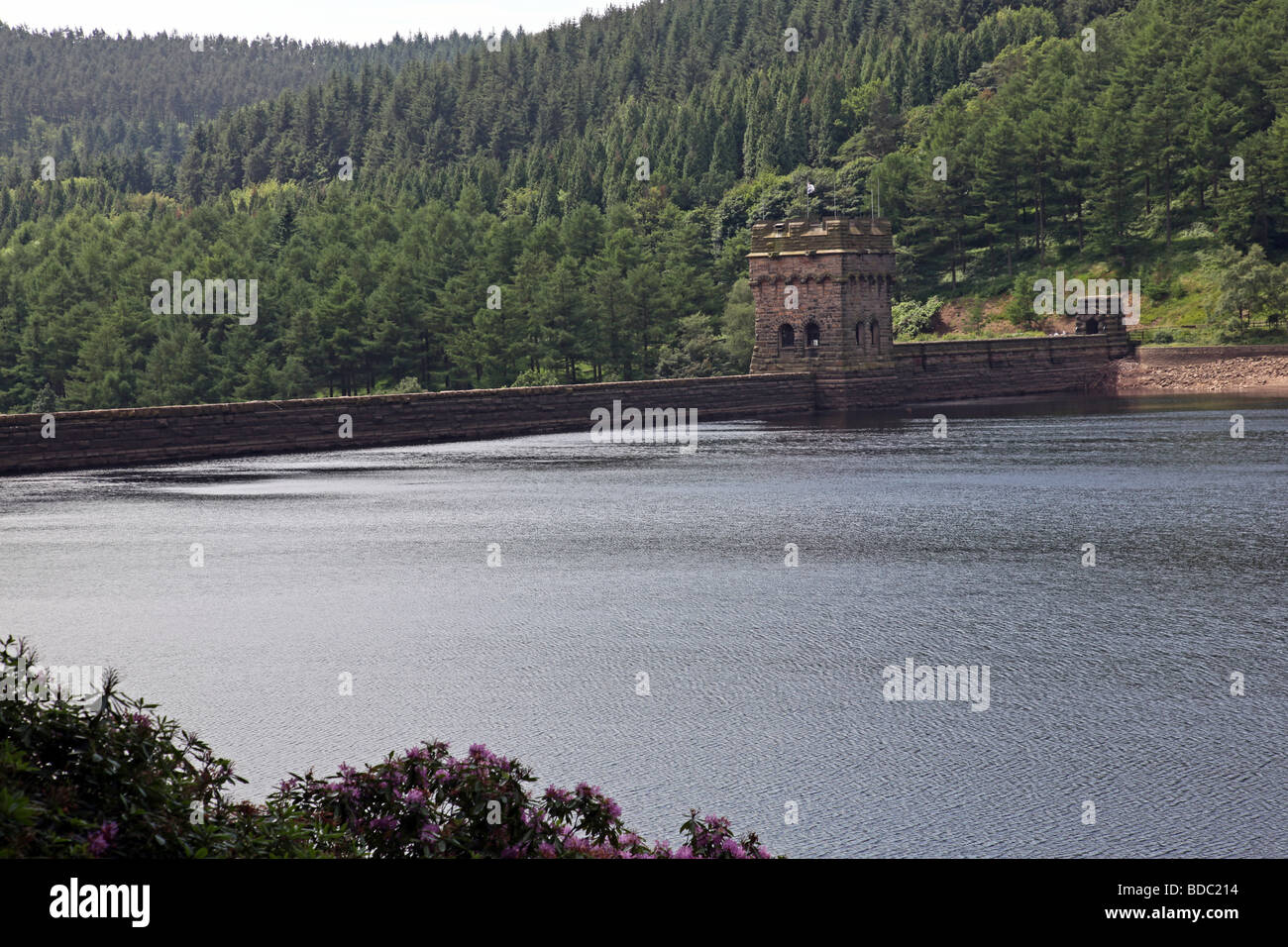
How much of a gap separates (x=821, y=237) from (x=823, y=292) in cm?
307

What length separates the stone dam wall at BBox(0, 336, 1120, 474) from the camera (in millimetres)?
50031

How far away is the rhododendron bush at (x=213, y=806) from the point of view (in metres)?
6.39

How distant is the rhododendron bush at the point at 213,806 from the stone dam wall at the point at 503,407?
1715 inches

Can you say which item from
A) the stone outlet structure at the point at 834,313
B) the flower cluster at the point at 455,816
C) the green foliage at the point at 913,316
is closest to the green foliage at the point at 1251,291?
the stone outlet structure at the point at 834,313

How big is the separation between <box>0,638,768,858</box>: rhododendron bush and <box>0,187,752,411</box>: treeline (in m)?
93.4

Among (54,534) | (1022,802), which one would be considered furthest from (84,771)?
(54,534)

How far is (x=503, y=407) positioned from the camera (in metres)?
64.8

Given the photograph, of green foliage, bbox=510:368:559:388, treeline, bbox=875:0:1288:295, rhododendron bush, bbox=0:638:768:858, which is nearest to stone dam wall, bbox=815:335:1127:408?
treeline, bbox=875:0:1288:295

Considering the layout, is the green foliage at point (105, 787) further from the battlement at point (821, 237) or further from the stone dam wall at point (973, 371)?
the stone dam wall at point (973, 371)

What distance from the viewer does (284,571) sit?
1055 inches

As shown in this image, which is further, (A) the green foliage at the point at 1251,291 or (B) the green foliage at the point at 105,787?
(A) the green foliage at the point at 1251,291

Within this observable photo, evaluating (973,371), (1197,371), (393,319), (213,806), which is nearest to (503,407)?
(973,371)
